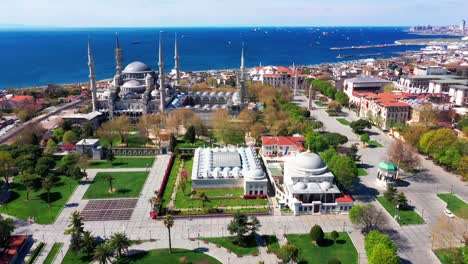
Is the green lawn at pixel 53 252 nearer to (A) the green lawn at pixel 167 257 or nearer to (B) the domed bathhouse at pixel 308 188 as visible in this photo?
(A) the green lawn at pixel 167 257

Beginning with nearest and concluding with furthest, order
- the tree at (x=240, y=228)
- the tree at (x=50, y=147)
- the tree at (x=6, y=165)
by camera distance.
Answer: the tree at (x=240, y=228) < the tree at (x=6, y=165) < the tree at (x=50, y=147)

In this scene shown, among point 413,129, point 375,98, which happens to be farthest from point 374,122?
point 413,129

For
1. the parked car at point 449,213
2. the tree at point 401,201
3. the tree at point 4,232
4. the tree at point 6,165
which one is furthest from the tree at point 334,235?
the tree at point 6,165

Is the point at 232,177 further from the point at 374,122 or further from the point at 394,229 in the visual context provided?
the point at 374,122

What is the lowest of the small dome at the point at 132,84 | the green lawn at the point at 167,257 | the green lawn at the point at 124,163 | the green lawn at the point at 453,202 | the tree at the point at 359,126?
the green lawn at the point at 167,257

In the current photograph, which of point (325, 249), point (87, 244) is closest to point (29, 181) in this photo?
point (87, 244)
